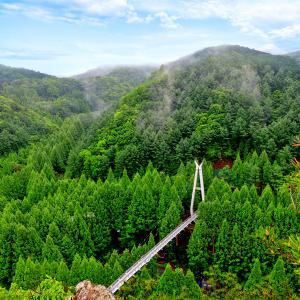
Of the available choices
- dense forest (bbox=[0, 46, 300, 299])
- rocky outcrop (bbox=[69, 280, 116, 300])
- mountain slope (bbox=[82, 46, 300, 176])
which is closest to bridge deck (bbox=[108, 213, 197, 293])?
dense forest (bbox=[0, 46, 300, 299])

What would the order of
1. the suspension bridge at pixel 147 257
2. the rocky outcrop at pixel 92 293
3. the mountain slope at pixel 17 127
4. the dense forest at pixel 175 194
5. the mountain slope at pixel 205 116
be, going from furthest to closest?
the mountain slope at pixel 17 127 → the mountain slope at pixel 205 116 → the dense forest at pixel 175 194 → the suspension bridge at pixel 147 257 → the rocky outcrop at pixel 92 293

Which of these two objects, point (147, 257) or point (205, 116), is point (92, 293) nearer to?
point (147, 257)

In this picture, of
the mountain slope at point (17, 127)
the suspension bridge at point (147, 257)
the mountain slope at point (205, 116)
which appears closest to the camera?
the suspension bridge at point (147, 257)

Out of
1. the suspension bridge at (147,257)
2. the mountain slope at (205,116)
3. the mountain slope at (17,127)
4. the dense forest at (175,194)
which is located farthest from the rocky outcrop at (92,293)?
the mountain slope at (17,127)

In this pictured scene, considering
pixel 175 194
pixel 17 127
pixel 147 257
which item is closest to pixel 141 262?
pixel 147 257

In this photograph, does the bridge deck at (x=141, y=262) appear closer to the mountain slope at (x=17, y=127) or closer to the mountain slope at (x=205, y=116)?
the mountain slope at (x=205, y=116)

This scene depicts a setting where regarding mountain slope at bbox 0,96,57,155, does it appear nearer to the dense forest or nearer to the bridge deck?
the dense forest

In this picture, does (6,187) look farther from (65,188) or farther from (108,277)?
(108,277)
